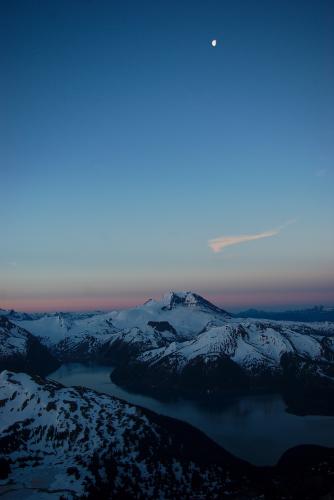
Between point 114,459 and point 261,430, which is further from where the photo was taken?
point 261,430

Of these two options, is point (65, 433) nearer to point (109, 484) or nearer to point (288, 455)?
point (109, 484)

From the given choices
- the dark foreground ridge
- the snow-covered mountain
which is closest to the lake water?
the dark foreground ridge

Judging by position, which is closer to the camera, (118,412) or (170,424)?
(118,412)

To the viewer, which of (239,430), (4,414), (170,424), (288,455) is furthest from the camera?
(239,430)

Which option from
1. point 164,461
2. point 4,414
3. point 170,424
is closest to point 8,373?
point 4,414

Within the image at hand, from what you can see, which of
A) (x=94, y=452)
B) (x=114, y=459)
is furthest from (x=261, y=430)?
(x=94, y=452)

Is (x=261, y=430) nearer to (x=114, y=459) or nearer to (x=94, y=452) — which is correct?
(x=114, y=459)

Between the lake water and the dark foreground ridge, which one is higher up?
the dark foreground ridge

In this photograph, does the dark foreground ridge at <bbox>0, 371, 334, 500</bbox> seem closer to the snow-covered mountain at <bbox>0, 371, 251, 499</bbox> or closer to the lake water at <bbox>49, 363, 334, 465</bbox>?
the snow-covered mountain at <bbox>0, 371, 251, 499</bbox>
